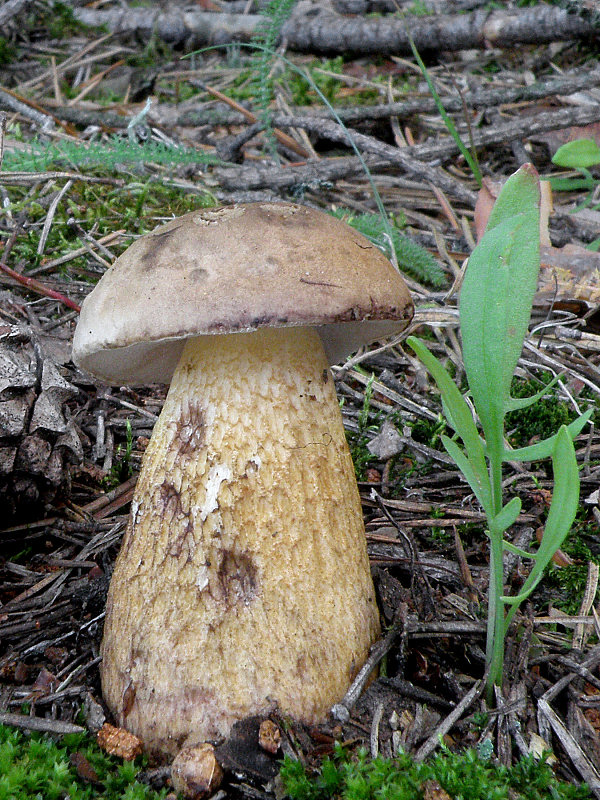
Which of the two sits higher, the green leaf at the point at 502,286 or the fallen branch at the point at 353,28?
the green leaf at the point at 502,286

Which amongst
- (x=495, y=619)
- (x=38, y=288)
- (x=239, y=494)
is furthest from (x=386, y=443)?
(x=38, y=288)

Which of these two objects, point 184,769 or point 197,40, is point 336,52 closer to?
point 197,40

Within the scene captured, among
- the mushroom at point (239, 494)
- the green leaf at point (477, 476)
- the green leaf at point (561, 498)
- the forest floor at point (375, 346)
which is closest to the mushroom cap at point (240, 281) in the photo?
the mushroom at point (239, 494)

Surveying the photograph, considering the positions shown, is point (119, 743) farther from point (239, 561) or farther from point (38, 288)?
point (38, 288)

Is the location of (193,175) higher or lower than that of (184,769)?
higher

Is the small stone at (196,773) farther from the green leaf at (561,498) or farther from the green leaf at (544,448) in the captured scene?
the green leaf at (544,448)

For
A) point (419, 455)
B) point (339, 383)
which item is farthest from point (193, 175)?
point (419, 455)
